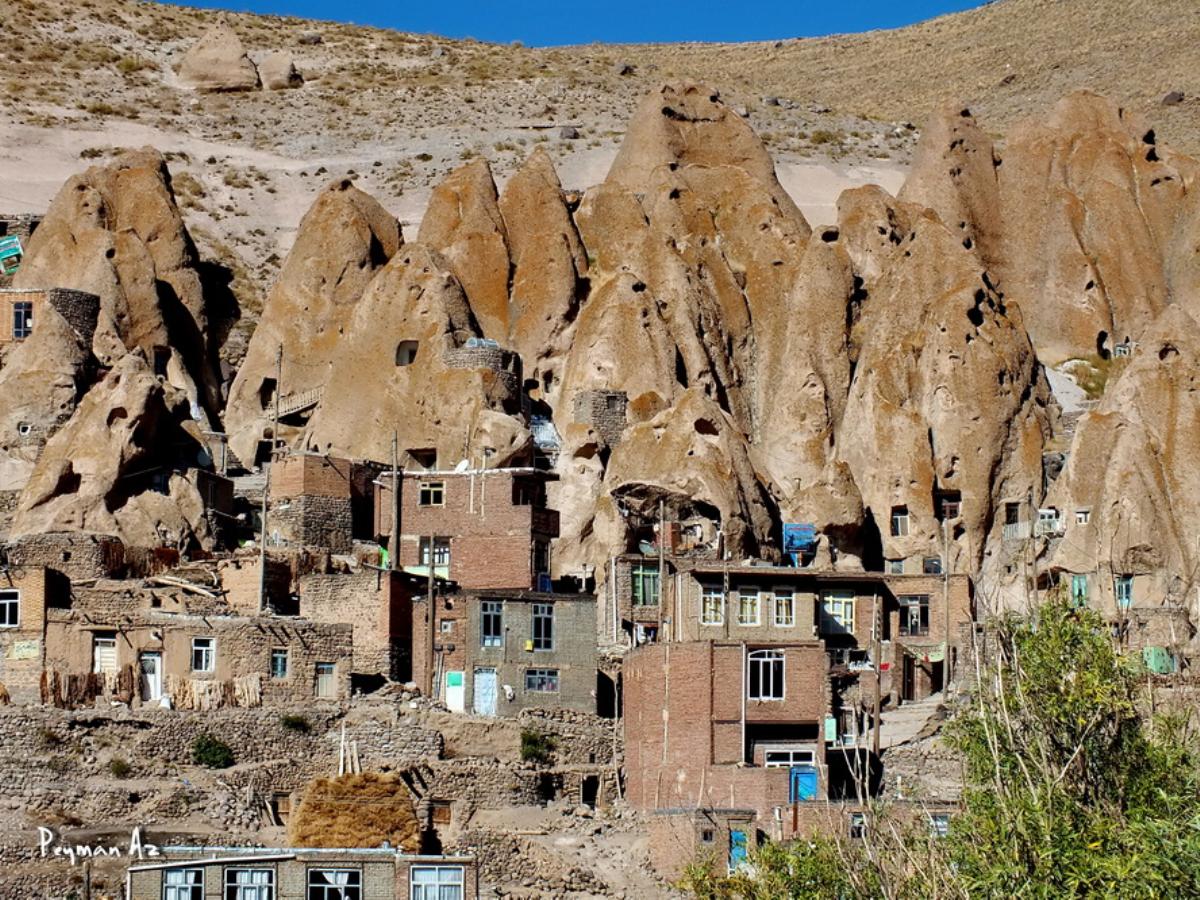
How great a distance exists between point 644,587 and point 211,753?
15291mm

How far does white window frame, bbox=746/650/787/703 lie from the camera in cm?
6512

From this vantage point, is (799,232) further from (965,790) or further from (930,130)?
(965,790)

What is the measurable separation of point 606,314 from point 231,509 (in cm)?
1526

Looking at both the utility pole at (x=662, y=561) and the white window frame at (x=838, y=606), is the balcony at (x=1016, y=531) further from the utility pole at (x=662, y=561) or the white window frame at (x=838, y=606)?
the utility pole at (x=662, y=561)

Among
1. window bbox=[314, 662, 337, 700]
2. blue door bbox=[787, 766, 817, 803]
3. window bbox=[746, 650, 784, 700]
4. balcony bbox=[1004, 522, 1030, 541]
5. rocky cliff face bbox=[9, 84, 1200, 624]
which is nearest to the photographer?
blue door bbox=[787, 766, 817, 803]

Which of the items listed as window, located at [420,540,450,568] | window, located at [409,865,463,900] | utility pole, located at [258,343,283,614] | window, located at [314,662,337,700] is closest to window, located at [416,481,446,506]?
window, located at [420,540,450,568]

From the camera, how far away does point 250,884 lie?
5519cm

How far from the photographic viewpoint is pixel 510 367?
85875 millimetres

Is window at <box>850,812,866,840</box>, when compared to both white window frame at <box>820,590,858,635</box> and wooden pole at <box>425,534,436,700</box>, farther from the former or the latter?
white window frame at <box>820,590,858,635</box>

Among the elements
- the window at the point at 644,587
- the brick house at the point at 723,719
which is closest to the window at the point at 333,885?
the brick house at the point at 723,719

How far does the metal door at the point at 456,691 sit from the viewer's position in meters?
70.2

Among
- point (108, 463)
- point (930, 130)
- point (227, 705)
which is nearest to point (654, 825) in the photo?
point (227, 705)

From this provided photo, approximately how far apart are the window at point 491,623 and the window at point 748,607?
246 inches

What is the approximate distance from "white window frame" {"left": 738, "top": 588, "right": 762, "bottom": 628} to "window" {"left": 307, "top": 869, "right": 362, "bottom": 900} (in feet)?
61.3
